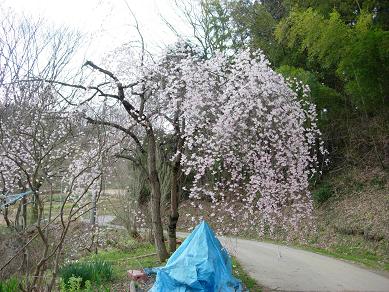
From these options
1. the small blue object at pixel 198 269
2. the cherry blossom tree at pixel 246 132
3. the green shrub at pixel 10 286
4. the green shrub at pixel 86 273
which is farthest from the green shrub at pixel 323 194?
the green shrub at pixel 10 286

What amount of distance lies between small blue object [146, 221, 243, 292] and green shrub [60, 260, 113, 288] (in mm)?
1360

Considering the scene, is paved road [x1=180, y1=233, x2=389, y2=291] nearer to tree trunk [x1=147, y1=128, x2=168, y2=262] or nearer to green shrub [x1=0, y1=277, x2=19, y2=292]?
tree trunk [x1=147, y1=128, x2=168, y2=262]

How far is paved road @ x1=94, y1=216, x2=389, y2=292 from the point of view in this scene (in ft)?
23.7

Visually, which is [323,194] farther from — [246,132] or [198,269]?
[198,269]

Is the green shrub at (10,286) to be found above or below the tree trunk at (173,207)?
below

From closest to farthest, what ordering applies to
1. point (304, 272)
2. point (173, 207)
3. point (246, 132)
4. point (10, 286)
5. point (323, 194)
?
point (10, 286), point (246, 132), point (304, 272), point (173, 207), point (323, 194)

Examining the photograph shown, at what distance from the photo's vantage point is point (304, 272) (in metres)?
8.36

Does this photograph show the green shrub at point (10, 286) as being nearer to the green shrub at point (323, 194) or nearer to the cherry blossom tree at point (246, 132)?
the cherry blossom tree at point (246, 132)

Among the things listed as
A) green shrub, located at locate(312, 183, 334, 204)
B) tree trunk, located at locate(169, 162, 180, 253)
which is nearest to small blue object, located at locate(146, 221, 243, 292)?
tree trunk, located at locate(169, 162, 180, 253)

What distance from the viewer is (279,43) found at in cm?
1403

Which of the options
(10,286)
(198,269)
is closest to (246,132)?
(198,269)

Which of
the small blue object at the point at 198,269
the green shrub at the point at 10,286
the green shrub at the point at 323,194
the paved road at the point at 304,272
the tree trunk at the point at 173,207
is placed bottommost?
the paved road at the point at 304,272

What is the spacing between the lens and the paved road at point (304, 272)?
23.7 feet

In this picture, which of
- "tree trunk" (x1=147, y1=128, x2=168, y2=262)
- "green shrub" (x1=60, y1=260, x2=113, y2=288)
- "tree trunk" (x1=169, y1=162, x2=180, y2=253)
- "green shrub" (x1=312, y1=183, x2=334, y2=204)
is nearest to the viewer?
"green shrub" (x1=60, y1=260, x2=113, y2=288)
